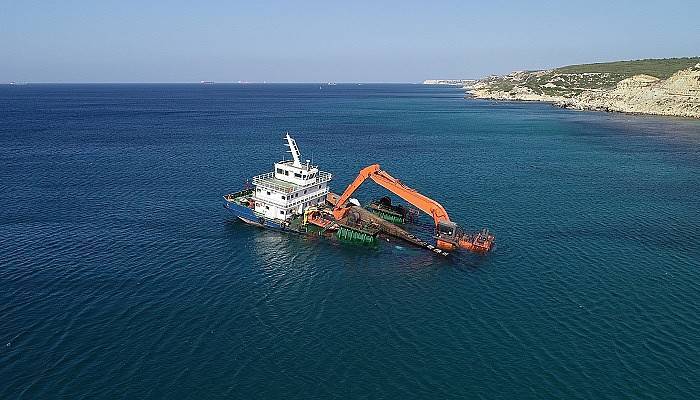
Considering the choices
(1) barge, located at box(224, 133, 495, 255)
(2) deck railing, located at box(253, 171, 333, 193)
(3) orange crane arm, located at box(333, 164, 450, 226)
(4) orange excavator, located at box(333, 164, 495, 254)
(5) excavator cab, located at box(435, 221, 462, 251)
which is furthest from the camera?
(2) deck railing, located at box(253, 171, 333, 193)

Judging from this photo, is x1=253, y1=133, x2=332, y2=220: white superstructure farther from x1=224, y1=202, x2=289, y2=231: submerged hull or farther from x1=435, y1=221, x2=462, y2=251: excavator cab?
x1=435, y1=221, x2=462, y2=251: excavator cab

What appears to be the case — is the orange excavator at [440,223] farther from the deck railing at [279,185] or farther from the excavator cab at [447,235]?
the deck railing at [279,185]

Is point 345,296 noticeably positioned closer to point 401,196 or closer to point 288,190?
point 401,196

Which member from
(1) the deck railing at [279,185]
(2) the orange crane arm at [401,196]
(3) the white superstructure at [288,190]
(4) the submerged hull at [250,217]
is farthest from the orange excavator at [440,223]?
(4) the submerged hull at [250,217]

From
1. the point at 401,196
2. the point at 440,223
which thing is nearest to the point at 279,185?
the point at 401,196

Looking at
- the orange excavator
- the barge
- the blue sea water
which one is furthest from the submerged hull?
the orange excavator

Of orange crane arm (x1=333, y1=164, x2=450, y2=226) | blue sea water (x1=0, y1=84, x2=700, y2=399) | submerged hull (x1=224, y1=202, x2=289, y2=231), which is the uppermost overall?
orange crane arm (x1=333, y1=164, x2=450, y2=226)

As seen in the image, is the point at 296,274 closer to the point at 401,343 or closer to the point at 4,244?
the point at 401,343

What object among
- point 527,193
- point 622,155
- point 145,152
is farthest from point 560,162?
point 145,152
